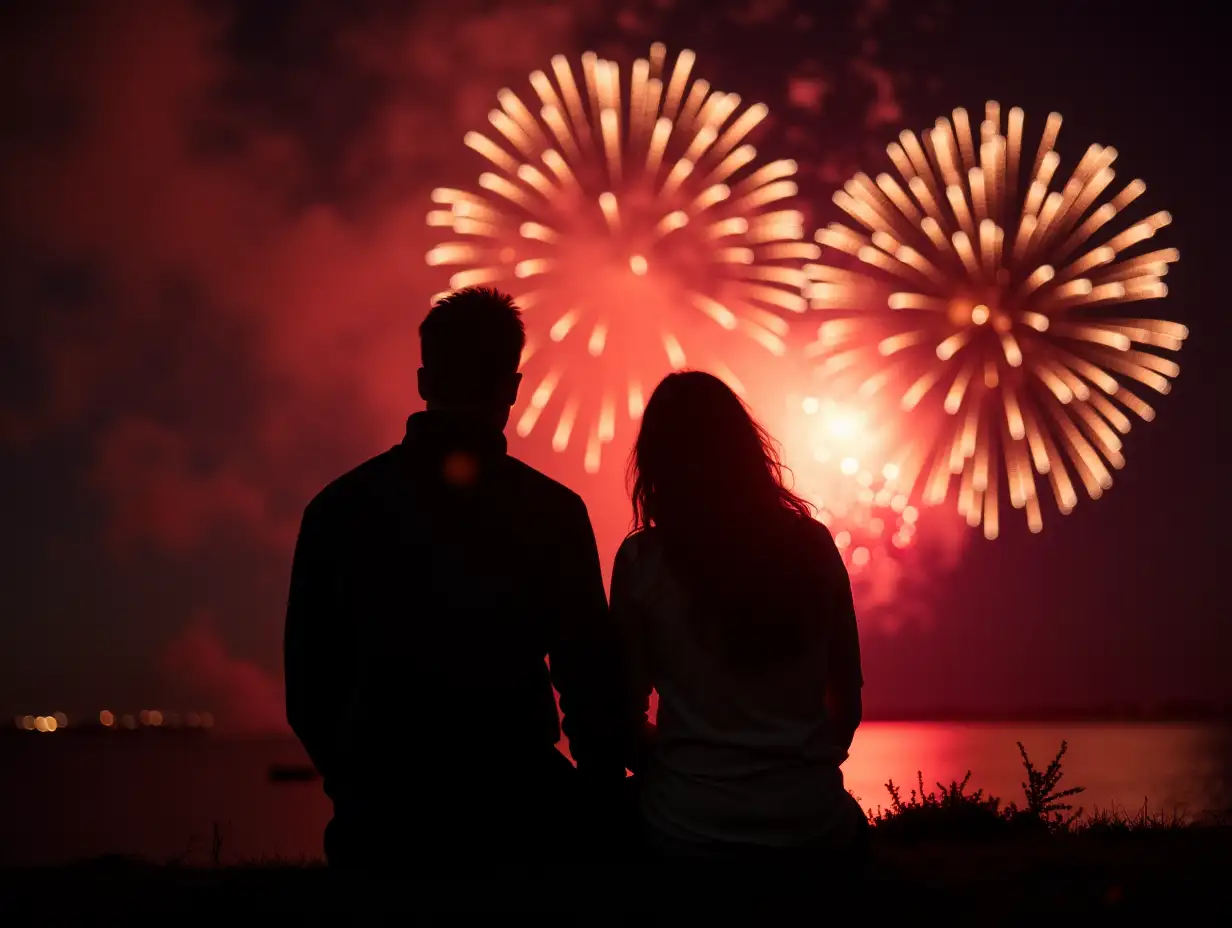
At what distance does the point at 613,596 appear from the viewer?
474 cm

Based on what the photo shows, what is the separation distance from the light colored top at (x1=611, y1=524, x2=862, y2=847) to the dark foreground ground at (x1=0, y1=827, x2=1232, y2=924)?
32cm

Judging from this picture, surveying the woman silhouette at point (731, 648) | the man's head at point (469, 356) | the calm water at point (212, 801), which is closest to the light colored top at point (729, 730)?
the woman silhouette at point (731, 648)

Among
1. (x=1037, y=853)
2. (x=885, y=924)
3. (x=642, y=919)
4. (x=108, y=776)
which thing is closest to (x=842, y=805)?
(x=885, y=924)

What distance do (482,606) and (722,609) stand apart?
0.93 meters

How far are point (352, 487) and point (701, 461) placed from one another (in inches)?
55.6

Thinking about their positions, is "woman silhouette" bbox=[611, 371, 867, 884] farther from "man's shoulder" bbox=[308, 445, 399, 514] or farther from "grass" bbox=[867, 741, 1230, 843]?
"grass" bbox=[867, 741, 1230, 843]

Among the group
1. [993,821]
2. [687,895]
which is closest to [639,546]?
[687,895]

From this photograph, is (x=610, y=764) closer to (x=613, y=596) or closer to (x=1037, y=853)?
(x=613, y=596)

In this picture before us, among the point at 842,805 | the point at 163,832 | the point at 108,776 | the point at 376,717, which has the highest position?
the point at 376,717

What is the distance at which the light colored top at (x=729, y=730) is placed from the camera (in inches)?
173

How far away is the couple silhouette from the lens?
4.29 m

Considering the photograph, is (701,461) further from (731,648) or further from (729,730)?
(729,730)

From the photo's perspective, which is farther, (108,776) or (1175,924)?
(108,776)

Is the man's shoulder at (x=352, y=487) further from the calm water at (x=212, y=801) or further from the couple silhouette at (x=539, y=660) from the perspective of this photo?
the calm water at (x=212, y=801)
